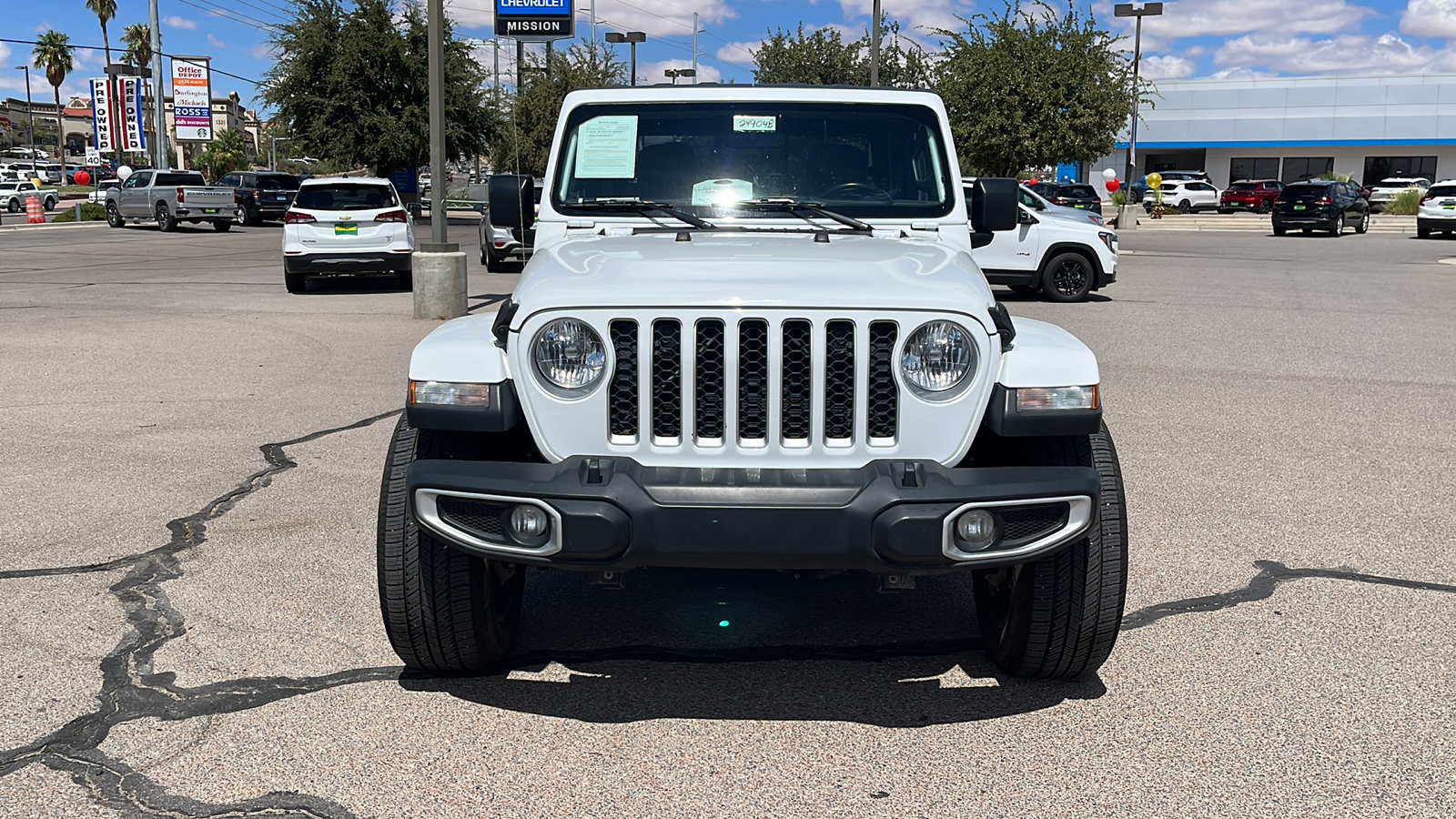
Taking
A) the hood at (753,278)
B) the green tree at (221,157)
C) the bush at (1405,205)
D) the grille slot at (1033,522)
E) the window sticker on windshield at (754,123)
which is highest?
the green tree at (221,157)

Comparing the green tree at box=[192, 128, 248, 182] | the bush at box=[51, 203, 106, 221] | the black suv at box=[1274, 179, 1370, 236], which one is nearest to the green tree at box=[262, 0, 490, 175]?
the bush at box=[51, 203, 106, 221]

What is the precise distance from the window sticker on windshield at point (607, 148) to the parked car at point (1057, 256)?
39.3ft

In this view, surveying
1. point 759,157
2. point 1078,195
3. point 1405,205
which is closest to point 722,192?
point 759,157

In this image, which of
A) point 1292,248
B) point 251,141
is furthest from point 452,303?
point 251,141

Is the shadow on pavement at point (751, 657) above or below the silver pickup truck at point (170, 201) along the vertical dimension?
A: below

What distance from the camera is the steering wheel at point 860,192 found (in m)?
4.84

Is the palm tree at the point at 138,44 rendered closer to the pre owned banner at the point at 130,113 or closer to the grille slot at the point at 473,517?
the pre owned banner at the point at 130,113

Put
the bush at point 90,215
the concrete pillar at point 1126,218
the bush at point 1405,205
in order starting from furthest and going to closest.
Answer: the bush at point 1405,205
the bush at point 90,215
the concrete pillar at point 1126,218

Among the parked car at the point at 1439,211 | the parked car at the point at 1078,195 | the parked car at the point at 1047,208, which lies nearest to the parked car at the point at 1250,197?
the parked car at the point at 1439,211

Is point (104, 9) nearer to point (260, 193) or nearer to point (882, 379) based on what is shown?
point (260, 193)

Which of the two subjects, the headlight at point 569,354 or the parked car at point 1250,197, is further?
the parked car at point 1250,197

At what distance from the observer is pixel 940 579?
5.06m

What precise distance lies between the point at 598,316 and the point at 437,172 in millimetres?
10802

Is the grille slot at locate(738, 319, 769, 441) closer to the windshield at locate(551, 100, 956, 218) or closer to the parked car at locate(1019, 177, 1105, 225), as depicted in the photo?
the windshield at locate(551, 100, 956, 218)
